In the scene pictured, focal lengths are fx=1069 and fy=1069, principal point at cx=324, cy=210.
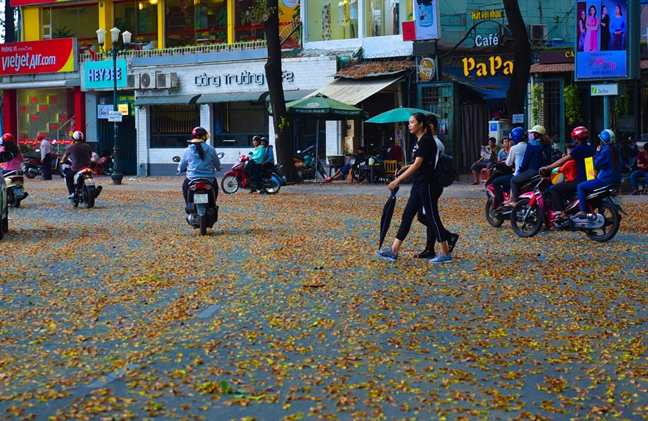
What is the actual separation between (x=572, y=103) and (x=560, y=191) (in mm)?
16142

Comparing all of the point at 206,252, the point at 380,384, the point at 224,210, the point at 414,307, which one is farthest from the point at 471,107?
the point at 380,384

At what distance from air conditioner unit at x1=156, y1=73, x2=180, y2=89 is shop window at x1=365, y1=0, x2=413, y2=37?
8.54m

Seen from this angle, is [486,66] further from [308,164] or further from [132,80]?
[132,80]

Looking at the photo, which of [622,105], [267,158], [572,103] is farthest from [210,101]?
[622,105]

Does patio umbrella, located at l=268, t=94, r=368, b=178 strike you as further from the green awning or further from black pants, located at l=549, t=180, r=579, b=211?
black pants, located at l=549, t=180, r=579, b=211

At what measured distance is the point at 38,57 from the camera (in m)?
44.3

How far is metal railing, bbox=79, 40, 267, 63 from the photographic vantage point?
3869cm

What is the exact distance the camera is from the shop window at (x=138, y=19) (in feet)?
142

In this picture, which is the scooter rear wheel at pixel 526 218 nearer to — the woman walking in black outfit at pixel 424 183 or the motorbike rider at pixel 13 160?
the woman walking in black outfit at pixel 424 183

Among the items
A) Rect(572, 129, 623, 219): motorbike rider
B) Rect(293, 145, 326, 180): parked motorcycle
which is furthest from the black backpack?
Rect(293, 145, 326, 180): parked motorcycle

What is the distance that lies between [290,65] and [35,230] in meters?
21.4

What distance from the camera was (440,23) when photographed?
3291 centimetres

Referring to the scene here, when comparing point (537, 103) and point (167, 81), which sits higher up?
point (167, 81)

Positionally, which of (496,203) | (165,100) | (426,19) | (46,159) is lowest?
(496,203)
